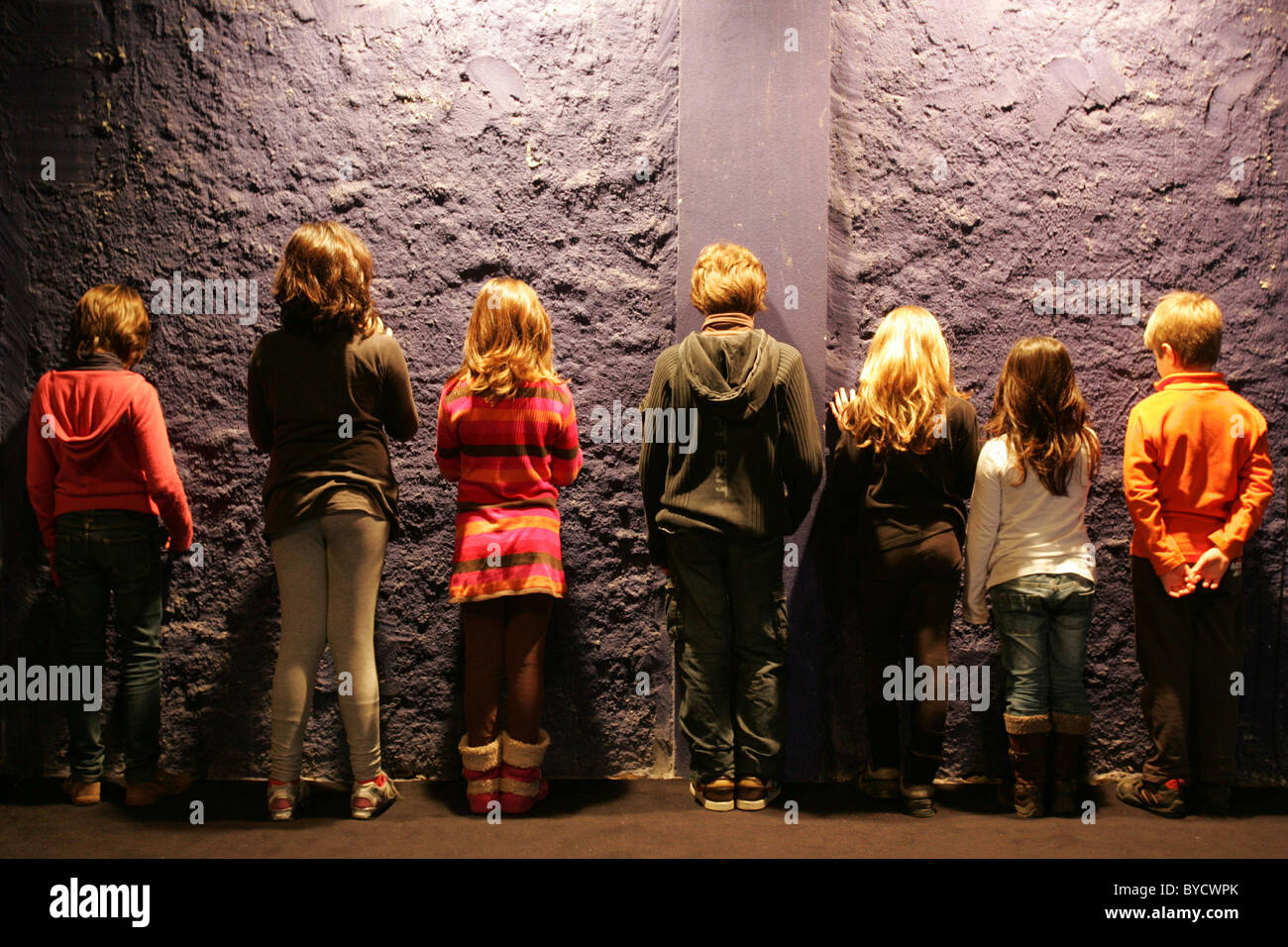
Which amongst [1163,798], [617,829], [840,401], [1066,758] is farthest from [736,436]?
[1163,798]

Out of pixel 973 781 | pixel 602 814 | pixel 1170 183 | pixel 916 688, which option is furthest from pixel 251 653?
pixel 1170 183

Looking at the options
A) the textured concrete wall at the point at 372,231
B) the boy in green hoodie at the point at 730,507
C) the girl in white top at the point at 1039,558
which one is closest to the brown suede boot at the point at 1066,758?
the girl in white top at the point at 1039,558

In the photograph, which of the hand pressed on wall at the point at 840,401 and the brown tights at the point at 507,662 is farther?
the hand pressed on wall at the point at 840,401

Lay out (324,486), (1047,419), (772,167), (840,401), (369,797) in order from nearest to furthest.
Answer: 1. (324,486)
2. (369,797)
3. (1047,419)
4. (840,401)
5. (772,167)

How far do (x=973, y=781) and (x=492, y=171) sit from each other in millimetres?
2811

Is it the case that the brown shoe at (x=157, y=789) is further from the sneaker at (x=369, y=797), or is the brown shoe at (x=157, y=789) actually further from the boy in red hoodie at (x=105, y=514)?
the sneaker at (x=369, y=797)

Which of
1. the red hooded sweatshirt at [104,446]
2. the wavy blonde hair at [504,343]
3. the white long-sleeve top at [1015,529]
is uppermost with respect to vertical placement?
the wavy blonde hair at [504,343]

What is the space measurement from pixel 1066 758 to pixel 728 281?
1.88 metres

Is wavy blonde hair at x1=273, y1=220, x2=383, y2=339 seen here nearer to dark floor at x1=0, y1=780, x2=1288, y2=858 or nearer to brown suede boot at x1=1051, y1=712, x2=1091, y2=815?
dark floor at x1=0, y1=780, x2=1288, y2=858

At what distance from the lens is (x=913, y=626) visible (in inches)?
121

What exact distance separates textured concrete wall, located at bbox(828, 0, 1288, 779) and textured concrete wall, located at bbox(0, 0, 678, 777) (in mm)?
775

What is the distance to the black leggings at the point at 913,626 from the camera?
299cm

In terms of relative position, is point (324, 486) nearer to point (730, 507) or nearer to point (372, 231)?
point (372, 231)

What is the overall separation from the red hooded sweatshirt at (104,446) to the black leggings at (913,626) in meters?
2.31
